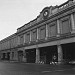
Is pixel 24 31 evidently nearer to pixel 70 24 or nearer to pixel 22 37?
pixel 22 37

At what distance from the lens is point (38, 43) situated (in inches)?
1364

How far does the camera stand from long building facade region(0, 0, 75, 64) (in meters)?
26.6

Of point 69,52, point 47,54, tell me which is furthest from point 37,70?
point 47,54

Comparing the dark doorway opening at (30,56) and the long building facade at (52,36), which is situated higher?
the long building facade at (52,36)

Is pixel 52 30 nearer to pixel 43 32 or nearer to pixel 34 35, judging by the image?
pixel 43 32

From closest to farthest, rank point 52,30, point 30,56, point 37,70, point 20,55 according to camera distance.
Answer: point 37,70 → point 52,30 → point 30,56 → point 20,55

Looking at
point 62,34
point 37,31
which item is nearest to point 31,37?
point 37,31

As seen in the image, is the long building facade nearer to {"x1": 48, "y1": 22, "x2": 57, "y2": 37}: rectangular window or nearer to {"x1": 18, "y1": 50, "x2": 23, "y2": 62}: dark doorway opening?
{"x1": 48, "y1": 22, "x2": 57, "y2": 37}: rectangular window

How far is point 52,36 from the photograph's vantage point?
30469mm

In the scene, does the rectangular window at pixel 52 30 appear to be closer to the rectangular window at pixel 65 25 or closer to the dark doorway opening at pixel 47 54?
the rectangular window at pixel 65 25

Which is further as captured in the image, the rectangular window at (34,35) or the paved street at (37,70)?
the rectangular window at (34,35)

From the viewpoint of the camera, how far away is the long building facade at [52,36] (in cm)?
2658

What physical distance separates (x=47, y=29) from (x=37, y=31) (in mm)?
4648

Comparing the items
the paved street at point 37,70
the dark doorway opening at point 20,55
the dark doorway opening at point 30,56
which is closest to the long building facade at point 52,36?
the dark doorway opening at point 30,56
